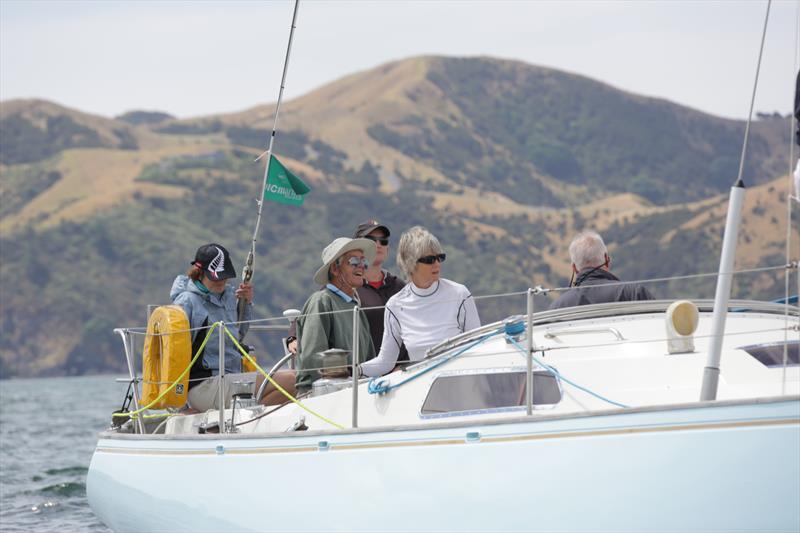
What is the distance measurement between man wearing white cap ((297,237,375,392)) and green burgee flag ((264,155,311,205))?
6.01 ft

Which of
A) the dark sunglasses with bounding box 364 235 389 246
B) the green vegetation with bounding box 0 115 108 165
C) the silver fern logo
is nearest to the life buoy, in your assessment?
the silver fern logo

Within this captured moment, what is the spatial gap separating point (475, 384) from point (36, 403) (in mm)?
52583

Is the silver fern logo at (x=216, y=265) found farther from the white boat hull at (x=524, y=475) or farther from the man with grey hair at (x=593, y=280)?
the man with grey hair at (x=593, y=280)

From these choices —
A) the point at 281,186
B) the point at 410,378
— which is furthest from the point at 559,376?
the point at 281,186

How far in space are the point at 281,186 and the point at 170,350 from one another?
6.81 ft

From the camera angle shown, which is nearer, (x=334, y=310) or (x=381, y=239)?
(x=334, y=310)

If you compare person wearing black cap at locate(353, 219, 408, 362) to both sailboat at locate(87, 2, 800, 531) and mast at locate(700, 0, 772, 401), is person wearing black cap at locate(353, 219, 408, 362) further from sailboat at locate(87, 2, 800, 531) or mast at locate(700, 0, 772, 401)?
mast at locate(700, 0, 772, 401)

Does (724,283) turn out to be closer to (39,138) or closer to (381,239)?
(381,239)

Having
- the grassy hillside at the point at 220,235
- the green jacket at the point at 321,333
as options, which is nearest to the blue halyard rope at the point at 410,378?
the green jacket at the point at 321,333

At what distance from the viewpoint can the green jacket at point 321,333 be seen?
8258 mm

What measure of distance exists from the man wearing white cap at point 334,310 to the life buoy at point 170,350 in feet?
2.81

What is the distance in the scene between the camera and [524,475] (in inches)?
249

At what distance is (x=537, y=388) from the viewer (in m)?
→ 6.76

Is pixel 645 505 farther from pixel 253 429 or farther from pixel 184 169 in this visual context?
pixel 184 169
